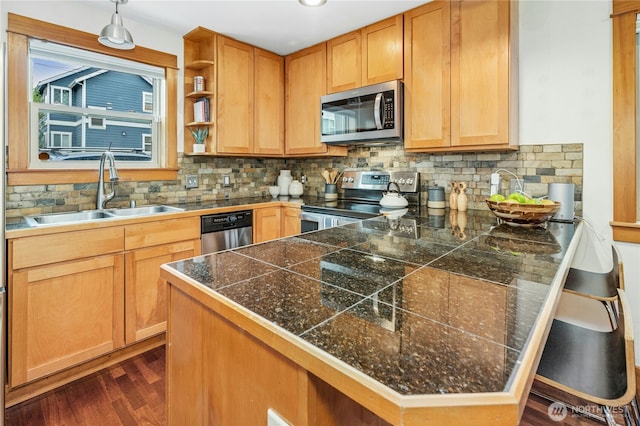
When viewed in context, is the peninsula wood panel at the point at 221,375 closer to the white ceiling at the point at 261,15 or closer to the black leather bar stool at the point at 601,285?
the black leather bar stool at the point at 601,285

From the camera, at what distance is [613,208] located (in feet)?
6.66

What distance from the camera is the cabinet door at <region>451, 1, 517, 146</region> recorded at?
2145mm

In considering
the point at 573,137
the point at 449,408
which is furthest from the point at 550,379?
the point at 573,137

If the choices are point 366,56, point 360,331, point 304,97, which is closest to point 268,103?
point 304,97

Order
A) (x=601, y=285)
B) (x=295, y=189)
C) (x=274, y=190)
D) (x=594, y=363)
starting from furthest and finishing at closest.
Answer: (x=274, y=190)
(x=295, y=189)
(x=601, y=285)
(x=594, y=363)

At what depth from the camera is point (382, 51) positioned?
8.91 ft

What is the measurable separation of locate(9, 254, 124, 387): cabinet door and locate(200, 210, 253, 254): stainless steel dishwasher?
609 mm

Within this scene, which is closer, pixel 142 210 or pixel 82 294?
pixel 82 294

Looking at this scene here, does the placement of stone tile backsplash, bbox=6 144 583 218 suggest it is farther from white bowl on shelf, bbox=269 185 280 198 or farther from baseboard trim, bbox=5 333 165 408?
baseboard trim, bbox=5 333 165 408

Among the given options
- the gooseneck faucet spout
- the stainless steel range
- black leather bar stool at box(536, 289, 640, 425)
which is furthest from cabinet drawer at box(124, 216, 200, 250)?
black leather bar stool at box(536, 289, 640, 425)

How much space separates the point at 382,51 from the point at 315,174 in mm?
1442

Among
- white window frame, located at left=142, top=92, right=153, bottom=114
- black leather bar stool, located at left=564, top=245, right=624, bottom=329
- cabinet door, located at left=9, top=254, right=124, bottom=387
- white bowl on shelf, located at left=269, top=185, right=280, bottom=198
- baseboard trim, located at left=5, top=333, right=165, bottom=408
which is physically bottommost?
baseboard trim, located at left=5, top=333, right=165, bottom=408

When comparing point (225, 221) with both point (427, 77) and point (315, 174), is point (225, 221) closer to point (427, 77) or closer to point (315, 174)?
point (315, 174)

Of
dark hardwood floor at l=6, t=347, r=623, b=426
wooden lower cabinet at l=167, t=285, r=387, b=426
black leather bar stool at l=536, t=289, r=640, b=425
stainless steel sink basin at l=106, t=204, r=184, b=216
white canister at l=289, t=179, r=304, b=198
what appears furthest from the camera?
white canister at l=289, t=179, r=304, b=198
